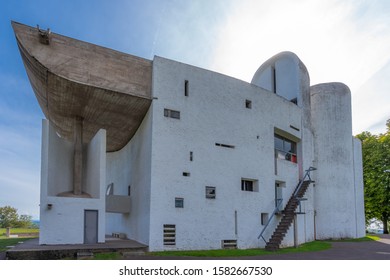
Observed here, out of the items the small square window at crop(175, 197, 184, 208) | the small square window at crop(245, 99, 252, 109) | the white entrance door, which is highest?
the small square window at crop(245, 99, 252, 109)

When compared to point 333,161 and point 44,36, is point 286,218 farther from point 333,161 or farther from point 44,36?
point 44,36

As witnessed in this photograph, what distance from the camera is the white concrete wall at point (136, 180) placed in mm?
16500

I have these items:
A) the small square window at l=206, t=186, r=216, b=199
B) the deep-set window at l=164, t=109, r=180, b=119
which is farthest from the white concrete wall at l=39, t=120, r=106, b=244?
the small square window at l=206, t=186, r=216, b=199

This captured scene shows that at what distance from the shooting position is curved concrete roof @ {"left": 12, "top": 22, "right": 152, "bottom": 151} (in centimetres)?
1484

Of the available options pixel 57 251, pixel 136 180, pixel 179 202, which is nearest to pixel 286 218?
pixel 179 202

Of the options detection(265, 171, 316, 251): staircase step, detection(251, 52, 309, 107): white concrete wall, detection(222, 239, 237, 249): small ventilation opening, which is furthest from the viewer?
detection(251, 52, 309, 107): white concrete wall

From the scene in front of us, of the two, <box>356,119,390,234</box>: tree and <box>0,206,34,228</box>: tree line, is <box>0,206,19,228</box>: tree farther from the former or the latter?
<box>356,119,390,234</box>: tree

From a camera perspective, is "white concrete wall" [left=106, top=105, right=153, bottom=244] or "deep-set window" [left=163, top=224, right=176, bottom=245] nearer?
"deep-set window" [left=163, top=224, right=176, bottom=245]

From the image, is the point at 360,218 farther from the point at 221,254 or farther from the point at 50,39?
the point at 50,39

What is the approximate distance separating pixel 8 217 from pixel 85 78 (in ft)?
160

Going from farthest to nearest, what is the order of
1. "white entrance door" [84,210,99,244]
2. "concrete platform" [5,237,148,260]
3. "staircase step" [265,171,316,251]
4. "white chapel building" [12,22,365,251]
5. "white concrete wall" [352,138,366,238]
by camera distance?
1. "white concrete wall" [352,138,366,238]
2. "staircase step" [265,171,316,251]
3. "white entrance door" [84,210,99,244]
4. "white chapel building" [12,22,365,251]
5. "concrete platform" [5,237,148,260]

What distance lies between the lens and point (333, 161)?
26.3 metres

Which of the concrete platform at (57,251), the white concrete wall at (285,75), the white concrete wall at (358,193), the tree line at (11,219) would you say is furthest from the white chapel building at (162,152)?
the tree line at (11,219)

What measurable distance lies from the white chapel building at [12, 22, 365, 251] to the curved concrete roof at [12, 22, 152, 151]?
0.05 meters
